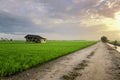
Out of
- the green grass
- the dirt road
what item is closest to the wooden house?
the green grass

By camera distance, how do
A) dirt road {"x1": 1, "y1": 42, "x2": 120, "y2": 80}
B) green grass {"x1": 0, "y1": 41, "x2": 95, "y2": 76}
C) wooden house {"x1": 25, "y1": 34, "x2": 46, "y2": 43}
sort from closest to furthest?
dirt road {"x1": 1, "y1": 42, "x2": 120, "y2": 80}, green grass {"x1": 0, "y1": 41, "x2": 95, "y2": 76}, wooden house {"x1": 25, "y1": 34, "x2": 46, "y2": 43}

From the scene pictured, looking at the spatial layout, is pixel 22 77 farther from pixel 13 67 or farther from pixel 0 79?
Result: pixel 13 67

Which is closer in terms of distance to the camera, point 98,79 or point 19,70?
point 98,79

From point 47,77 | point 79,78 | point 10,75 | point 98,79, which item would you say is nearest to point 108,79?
point 98,79

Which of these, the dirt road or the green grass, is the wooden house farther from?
the dirt road

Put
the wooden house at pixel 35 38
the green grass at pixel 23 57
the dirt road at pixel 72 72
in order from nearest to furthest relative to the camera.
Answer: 1. the dirt road at pixel 72 72
2. the green grass at pixel 23 57
3. the wooden house at pixel 35 38

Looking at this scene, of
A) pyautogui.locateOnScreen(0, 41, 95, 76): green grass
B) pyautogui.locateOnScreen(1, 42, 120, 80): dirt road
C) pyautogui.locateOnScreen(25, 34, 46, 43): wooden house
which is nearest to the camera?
pyautogui.locateOnScreen(1, 42, 120, 80): dirt road

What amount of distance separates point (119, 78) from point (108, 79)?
0.84 meters

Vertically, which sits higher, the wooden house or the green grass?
the wooden house

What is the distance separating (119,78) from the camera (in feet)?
37.4

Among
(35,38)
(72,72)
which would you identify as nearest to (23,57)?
(72,72)

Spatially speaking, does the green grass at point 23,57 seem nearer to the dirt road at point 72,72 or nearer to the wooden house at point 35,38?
the dirt road at point 72,72

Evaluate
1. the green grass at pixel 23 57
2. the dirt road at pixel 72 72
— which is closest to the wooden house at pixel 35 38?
the green grass at pixel 23 57

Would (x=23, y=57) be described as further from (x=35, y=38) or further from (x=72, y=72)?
(x=35, y=38)
